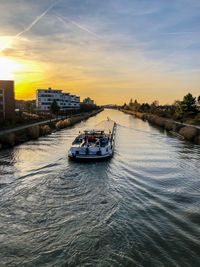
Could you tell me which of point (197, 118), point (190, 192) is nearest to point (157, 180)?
point (190, 192)

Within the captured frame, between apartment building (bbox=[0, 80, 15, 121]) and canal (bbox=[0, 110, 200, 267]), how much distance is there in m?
48.0

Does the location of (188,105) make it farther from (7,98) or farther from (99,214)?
(99,214)

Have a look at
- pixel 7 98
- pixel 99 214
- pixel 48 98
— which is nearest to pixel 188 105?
pixel 7 98

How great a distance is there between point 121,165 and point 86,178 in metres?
5.60

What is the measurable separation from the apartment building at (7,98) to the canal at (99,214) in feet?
158

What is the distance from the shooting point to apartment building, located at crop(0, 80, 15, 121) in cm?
7156

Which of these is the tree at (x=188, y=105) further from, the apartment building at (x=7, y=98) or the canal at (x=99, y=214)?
the canal at (x=99, y=214)

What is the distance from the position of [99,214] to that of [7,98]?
63.4 metres

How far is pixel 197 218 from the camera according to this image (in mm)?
14438

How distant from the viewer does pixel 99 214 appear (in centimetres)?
1475

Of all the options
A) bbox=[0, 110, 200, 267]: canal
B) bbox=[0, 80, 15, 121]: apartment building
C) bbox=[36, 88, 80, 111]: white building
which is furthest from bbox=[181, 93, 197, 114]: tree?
bbox=[36, 88, 80, 111]: white building

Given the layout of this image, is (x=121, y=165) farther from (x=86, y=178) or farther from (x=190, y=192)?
(x=190, y=192)

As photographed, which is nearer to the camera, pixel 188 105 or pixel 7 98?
pixel 7 98

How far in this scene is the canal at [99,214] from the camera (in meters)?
11.1
